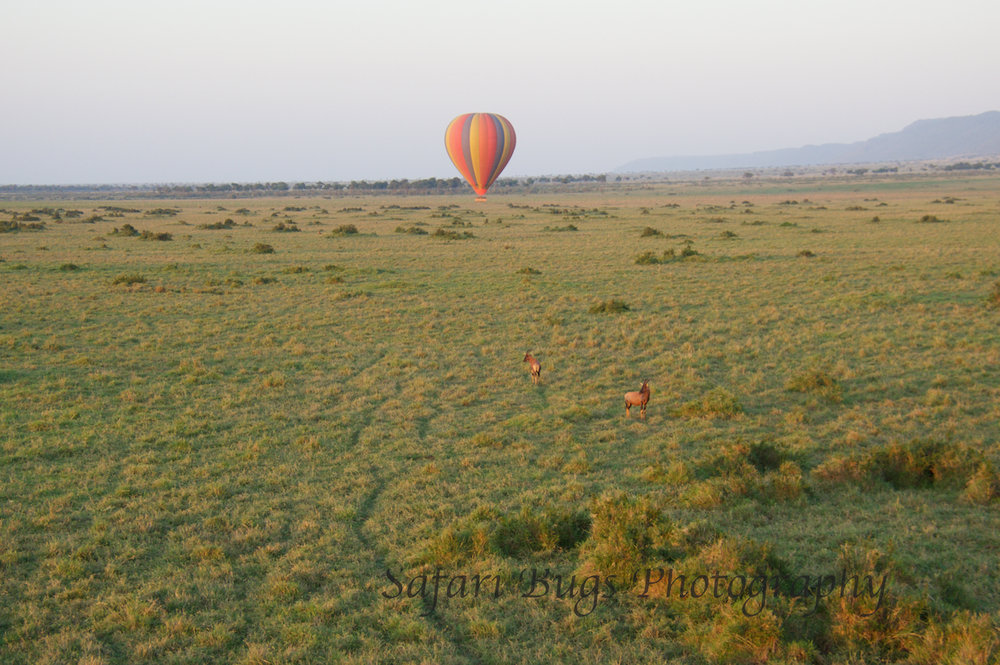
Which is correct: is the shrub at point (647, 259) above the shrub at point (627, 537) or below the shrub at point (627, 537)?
above

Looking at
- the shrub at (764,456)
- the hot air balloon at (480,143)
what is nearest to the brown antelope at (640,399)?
the shrub at (764,456)

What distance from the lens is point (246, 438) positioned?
443 inches

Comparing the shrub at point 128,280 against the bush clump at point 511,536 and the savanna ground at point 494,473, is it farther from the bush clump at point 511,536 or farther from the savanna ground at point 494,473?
the bush clump at point 511,536

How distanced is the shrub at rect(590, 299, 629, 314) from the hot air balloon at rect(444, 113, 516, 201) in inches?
1373

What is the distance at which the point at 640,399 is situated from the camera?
1173cm

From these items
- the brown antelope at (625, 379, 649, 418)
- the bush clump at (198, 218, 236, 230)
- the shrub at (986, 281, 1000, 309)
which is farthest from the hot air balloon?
the brown antelope at (625, 379, 649, 418)

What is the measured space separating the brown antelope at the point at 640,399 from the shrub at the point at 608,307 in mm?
9569

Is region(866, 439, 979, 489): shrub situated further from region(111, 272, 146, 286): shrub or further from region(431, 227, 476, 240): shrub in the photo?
region(431, 227, 476, 240): shrub

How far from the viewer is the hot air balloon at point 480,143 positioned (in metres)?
53.7

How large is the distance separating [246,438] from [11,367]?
8077mm

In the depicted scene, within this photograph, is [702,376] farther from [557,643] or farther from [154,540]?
[154,540]

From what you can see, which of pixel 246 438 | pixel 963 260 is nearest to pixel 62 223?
pixel 246 438

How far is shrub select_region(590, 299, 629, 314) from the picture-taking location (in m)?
21.4

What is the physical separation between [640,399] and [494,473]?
3262 millimetres
